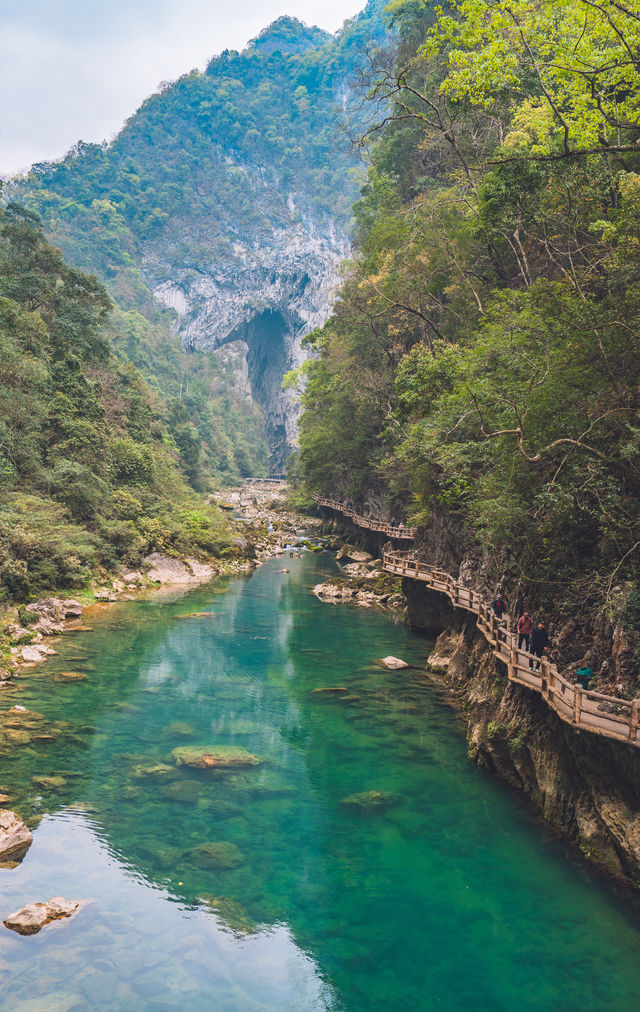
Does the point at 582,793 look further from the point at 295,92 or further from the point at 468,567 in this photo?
the point at 295,92

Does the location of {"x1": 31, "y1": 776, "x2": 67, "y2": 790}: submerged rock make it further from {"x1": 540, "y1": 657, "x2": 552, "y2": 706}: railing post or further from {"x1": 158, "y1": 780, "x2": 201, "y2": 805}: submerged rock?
{"x1": 540, "y1": 657, "x2": 552, "y2": 706}: railing post

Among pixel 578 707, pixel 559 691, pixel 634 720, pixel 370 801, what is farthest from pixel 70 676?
pixel 634 720

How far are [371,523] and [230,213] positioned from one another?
352 feet

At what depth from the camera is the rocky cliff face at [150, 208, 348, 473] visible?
366 ft

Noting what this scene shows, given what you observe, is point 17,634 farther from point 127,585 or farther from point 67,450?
point 67,450

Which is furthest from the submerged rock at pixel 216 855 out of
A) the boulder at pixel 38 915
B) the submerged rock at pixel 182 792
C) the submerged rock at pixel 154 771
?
the submerged rock at pixel 154 771

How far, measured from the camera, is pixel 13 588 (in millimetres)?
19938

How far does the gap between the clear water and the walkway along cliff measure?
0.50 meters

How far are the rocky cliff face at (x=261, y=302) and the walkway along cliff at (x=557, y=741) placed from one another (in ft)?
325

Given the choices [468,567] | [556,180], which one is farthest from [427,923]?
[556,180]

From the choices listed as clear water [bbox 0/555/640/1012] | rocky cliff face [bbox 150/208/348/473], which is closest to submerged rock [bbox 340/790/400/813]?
clear water [bbox 0/555/640/1012]

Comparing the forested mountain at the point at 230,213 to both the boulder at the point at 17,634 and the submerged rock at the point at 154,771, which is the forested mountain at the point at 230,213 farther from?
the submerged rock at the point at 154,771

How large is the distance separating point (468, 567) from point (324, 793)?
1010cm

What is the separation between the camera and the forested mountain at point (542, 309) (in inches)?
403
